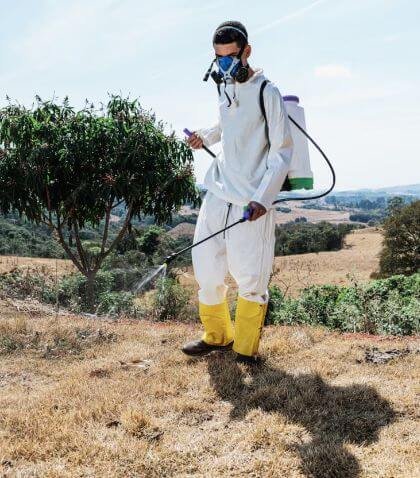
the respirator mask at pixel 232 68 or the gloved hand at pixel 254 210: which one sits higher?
the respirator mask at pixel 232 68

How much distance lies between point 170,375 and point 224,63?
2.08 metres

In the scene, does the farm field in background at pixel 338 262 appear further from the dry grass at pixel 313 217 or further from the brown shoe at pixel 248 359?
the dry grass at pixel 313 217

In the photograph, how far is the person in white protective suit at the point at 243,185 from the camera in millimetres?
3232

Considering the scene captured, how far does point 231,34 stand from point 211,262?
4.95 feet

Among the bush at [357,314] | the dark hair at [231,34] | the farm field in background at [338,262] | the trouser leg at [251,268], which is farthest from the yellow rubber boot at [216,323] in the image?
the farm field in background at [338,262]

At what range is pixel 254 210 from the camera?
3.14 m

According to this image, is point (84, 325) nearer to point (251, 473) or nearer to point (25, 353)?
point (25, 353)

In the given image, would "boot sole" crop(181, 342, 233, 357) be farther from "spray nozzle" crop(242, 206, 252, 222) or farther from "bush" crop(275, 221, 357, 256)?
"bush" crop(275, 221, 357, 256)

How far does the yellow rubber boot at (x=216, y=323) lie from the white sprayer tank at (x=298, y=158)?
3.45 ft

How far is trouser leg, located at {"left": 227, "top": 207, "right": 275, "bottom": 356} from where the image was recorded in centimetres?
336

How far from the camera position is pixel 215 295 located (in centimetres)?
366

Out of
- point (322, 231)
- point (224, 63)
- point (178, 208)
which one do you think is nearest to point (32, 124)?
point (178, 208)

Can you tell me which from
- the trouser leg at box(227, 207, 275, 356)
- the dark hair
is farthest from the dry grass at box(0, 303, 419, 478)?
the dark hair

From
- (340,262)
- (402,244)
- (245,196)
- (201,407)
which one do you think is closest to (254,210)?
(245,196)
